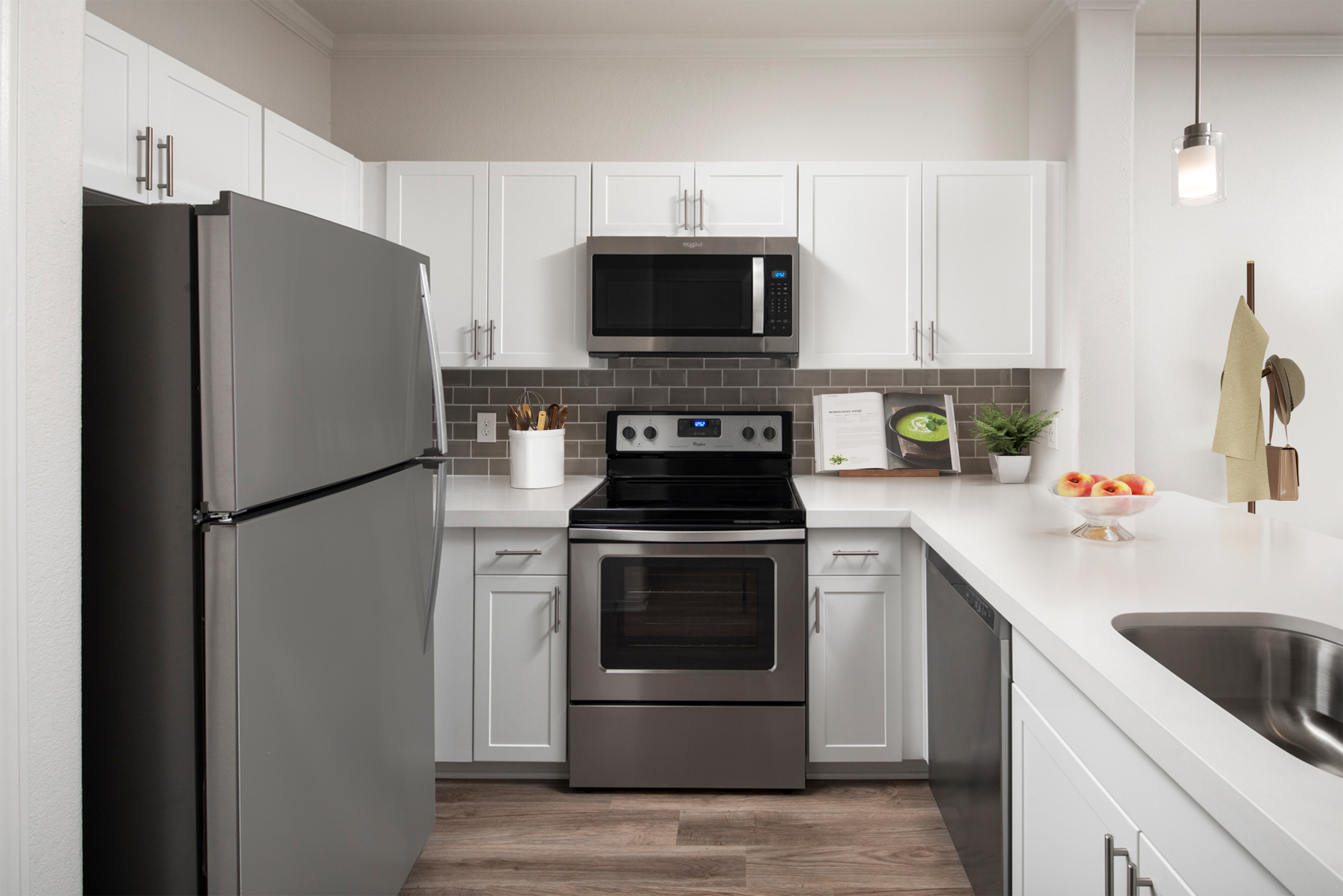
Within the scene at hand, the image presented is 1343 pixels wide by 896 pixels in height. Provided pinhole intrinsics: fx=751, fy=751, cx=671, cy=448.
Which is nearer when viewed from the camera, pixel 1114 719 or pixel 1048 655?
pixel 1114 719

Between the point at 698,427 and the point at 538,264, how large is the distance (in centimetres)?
82

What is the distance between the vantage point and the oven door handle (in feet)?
7.11

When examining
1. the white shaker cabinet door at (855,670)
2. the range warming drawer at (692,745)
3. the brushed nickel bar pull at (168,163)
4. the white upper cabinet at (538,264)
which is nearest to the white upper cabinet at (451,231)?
the white upper cabinet at (538,264)

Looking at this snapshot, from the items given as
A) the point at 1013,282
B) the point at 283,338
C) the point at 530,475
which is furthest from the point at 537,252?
the point at 1013,282

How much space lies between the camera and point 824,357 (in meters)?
2.56

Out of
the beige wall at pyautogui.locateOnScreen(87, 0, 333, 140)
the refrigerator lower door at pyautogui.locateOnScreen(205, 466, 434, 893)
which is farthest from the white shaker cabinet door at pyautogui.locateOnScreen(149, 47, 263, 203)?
the refrigerator lower door at pyautogui.locateOnScreen(205, 466, 434, 893)

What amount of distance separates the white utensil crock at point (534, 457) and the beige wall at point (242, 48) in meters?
Result: 1.38

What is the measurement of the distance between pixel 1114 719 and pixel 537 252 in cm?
215

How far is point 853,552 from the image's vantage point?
222 centimetres

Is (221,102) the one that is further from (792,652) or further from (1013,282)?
(1013,282)

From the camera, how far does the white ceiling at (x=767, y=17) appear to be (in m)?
2.52

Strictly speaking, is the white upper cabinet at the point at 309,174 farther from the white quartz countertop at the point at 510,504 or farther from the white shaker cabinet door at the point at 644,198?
the white quartz countertop at the point at 510,504

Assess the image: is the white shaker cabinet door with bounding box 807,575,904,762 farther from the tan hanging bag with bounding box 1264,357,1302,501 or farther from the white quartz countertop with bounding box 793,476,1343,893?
the tan hanging bag with bounding box 1264,357,1302,501

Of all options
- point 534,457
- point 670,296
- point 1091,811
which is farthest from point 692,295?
point 1091,811
